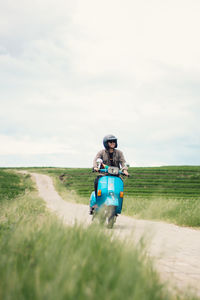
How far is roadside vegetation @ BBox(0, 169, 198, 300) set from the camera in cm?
189

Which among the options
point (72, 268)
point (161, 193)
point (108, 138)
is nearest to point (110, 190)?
point (108, 138)

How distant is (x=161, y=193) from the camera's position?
117ft

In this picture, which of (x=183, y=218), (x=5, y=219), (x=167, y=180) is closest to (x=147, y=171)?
(x=167, y=180)

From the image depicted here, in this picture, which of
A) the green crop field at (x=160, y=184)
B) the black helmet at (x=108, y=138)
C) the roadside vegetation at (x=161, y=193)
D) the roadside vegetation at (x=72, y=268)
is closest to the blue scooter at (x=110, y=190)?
the black helmet at (x=108, y=138)

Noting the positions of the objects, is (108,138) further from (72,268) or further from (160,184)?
(160,184)

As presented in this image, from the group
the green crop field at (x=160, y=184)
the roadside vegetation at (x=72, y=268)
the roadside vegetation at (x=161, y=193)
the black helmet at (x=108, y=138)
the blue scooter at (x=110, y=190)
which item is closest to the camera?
the roadside vegetation at (x=72, y=268)

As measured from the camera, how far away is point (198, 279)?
142 inches

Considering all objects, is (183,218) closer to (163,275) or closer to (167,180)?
(163,275)

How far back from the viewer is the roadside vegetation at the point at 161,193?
392 inches

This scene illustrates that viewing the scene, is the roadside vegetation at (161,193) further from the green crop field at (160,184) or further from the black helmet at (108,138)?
the black helmet at (108,138)

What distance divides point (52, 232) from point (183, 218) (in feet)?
23.8

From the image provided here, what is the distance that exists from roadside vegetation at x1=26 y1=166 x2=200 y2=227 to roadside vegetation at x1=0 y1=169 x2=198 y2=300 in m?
0.97

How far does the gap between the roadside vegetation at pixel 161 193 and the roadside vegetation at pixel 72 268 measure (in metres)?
0.97

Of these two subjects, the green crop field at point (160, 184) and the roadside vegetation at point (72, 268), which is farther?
the green crop field at point (160, 184)
